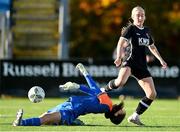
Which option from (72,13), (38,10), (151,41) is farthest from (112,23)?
(151,41)

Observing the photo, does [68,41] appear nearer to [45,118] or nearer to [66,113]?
[66,113]

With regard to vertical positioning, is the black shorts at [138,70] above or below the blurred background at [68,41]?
above

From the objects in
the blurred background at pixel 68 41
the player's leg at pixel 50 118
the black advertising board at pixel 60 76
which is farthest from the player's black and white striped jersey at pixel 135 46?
the blurred background at pixel 68 41

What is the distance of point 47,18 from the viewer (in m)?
31.9

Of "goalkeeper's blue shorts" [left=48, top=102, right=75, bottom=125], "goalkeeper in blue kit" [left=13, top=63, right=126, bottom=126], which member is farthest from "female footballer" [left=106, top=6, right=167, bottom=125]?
"goalkeeper's blue shorts" [left=48, top=102, right=75, bottom=125]

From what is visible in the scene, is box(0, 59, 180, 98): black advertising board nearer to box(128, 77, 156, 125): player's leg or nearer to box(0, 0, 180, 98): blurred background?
box(0, 0, 180, 98): blurred background

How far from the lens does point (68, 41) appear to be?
34.4 m

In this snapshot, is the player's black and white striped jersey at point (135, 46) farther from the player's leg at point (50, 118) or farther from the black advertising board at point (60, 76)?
the black advertising board at point (60, 76)

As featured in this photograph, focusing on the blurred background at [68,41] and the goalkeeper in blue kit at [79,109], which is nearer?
the goalkeeper in blue kit at [79,109]

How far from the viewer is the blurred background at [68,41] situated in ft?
85.9

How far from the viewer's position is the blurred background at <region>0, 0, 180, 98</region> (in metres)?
26.2

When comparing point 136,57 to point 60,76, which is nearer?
point 136,57

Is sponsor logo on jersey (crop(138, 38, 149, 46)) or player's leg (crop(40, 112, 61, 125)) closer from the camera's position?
player's leg (crop(40, 112, 61, 125))

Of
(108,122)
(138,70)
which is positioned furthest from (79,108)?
(138,70)
